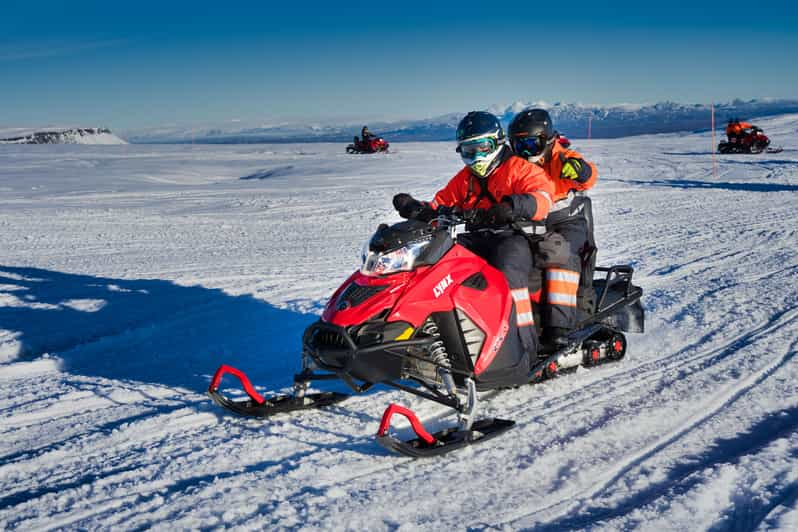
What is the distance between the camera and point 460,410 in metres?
3.57

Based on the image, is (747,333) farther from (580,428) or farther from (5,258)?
(5,258)

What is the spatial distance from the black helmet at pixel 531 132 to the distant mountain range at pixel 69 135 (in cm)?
8485

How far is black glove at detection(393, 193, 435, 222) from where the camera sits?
156 inches

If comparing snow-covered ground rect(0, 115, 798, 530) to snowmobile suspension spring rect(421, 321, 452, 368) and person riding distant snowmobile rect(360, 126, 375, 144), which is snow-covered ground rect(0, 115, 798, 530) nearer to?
snowmobile suspension spring rect(421, 321, 452, 368)

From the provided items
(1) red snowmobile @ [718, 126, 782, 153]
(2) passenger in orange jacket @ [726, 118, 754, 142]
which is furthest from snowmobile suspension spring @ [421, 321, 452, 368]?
(2) passenger in orange jacket @ [726, 118, 754, 142]

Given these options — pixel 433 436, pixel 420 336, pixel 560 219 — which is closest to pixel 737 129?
pixel 560 219

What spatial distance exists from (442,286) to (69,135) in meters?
98.1

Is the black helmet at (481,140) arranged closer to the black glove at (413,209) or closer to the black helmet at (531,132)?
the black glove at (413,209)

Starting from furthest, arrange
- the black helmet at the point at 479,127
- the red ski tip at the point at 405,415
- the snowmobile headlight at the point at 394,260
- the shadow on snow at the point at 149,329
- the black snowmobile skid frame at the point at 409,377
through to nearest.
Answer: the shadow on snow at the point at 149,329 < the black helmet at the point at 479,127 < the snowmobile headlight at the point at 394,260 < the black snowmobile skid frame at the point at 409,377 < the red ski tip at the point at 405,415

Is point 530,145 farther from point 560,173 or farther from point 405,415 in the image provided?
point 405,415

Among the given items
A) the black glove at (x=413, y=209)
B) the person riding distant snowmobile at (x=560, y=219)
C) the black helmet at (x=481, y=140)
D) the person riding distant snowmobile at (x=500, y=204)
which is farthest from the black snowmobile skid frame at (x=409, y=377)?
the black helmet at (x=481, y=140)

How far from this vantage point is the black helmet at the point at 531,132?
4902mm

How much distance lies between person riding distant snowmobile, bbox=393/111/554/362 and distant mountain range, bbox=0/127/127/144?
85.3m

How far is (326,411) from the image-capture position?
3984 millimetres
